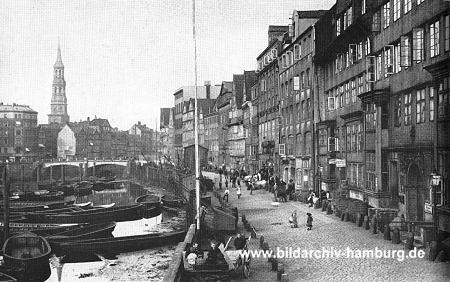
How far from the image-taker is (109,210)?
51812 millimetres

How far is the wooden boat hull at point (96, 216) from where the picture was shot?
153 feet

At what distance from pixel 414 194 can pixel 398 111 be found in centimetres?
434

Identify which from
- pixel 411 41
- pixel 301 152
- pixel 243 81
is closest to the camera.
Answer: pixel 411 41

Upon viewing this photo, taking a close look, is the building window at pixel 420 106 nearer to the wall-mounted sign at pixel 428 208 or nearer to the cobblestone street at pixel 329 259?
the wall-mounted sign at pixel 428 208

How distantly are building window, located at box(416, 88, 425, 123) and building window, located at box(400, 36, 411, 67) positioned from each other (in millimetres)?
1545

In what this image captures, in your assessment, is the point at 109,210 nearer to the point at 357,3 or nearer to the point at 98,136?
the point at 357,3

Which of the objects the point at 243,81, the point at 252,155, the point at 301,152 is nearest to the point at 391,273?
the point at 301,152

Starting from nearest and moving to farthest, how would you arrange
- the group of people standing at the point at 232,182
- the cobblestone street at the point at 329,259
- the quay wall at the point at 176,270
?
1. the cobblestone street at the point at 329,259
2. the quay wall at the point at 176,270
3. the group of people standing at the point at 232,182

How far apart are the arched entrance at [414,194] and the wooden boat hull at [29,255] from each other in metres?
19.0

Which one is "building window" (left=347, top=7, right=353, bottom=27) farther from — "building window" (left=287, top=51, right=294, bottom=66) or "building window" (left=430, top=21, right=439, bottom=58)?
"building window" (left=287, top=51, right=294, bottom=66)

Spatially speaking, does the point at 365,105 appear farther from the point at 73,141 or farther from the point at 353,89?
the point at 73,141

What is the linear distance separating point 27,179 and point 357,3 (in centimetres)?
9330

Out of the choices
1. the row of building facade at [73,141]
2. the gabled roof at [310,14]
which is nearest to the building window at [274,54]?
the gabled roof at [310,14]

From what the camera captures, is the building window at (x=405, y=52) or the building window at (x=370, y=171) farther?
the building window at (x=370, y=171)
